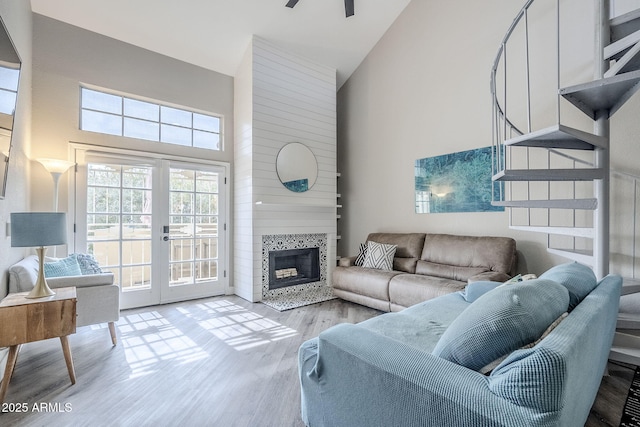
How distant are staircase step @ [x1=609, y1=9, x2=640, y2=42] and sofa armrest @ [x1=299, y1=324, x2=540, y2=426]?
2590 millimetres

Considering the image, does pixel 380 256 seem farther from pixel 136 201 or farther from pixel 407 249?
pixel 136 201

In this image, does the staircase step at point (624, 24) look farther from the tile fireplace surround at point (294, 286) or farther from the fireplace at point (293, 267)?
the fireplace at point (293, 267)

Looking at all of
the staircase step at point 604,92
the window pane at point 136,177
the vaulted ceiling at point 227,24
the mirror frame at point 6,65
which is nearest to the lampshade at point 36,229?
the mirror frame at point 6,65

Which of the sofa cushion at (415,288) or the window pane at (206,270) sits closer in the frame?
the sofa cushion at (415,288)

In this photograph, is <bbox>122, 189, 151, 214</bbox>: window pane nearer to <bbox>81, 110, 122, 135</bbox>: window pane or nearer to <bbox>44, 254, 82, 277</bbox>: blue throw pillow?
<bbox>81, 110, 122, 135</bbox>: window pane

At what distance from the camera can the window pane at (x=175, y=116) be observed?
13.9 feet

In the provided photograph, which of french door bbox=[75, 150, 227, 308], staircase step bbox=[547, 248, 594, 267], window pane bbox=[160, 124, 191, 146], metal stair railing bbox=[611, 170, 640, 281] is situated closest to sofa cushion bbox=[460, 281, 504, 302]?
staircase step bbox=[547, 248, 594, 267]

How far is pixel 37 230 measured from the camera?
6.59 ft

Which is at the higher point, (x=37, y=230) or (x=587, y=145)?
(x=587, y=145)

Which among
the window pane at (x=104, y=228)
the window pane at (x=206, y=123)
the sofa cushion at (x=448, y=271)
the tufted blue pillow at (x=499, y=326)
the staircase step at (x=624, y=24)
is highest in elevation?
the window pane at (x=206, y=123)

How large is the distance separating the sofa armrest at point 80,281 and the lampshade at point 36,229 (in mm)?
728

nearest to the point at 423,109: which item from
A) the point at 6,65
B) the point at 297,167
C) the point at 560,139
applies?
the point at 297,167

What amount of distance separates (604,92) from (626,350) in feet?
6.25

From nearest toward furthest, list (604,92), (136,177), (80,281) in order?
(604,92), (80,281), (136,177)
